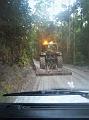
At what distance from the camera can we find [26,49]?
15695 millimetres

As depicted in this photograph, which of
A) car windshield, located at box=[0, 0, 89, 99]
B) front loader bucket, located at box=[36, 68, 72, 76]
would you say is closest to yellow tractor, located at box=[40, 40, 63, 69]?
car windshield, located at box=[0, 0, 89, 99]

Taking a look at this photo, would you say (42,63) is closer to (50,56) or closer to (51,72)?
(50,56)

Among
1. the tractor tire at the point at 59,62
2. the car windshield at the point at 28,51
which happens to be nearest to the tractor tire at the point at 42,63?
the car windshield at the point at 28,51

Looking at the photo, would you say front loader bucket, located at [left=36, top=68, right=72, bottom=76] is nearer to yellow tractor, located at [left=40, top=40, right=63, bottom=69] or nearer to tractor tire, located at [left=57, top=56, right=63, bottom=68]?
yellow tractor, located at [left=40, top=40, right=63, bottom=69]

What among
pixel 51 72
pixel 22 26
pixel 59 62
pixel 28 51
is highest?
pixel 22 26

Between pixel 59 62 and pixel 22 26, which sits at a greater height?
pixel 22 26

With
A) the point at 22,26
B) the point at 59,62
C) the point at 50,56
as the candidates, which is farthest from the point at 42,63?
the point at 22,26

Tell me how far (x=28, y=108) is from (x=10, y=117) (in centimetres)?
11

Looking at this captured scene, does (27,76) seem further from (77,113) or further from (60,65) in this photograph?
(77,113)

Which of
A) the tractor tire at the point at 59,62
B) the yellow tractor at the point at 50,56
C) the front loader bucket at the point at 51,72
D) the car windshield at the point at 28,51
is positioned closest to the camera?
the car windshield at the point at 28,51

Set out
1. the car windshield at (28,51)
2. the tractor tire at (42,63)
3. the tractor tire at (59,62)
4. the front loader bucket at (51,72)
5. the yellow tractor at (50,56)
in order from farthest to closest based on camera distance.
A: the tractor tire at (59,62) → the yellow tractor at (50,56) → the tractor tire at (42,63) → the front loader bucket at (51,72) → the car windshield at (28,51)

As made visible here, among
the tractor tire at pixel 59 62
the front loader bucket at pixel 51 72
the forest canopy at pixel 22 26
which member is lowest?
the front loader bucket at pixel 51 72

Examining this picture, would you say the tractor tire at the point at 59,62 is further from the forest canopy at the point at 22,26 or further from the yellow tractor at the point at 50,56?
the forest canopy at the point at 22,26

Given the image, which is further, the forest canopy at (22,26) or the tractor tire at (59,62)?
the tractor tire at (59,62)
